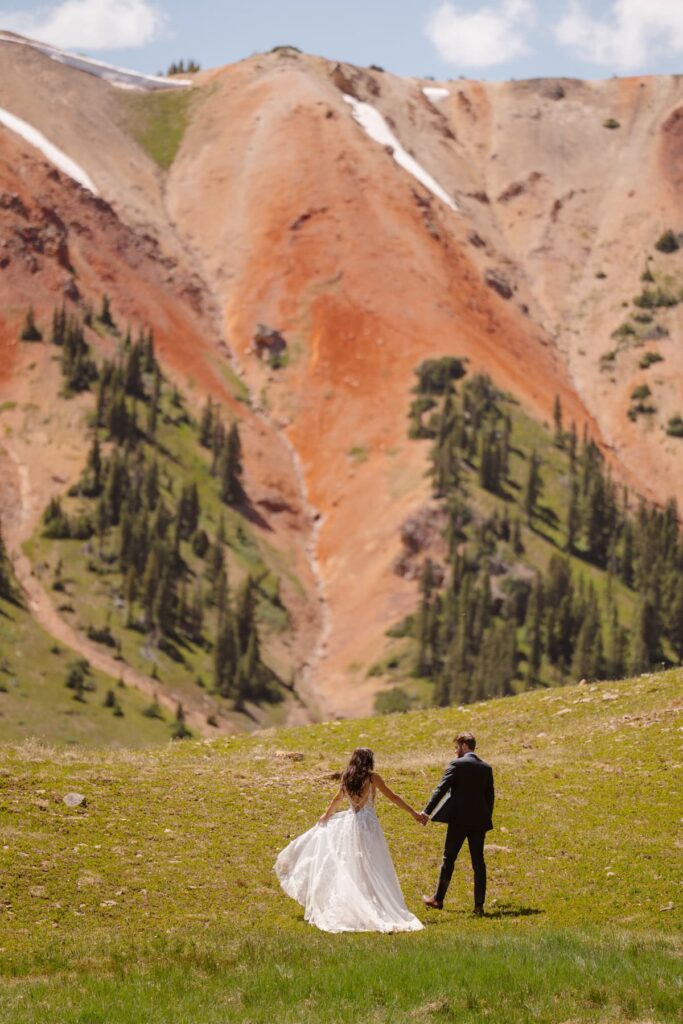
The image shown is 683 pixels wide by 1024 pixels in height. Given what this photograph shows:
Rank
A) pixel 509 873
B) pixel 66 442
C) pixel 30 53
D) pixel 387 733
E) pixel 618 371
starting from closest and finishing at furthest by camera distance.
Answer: pixel 509 873, pixel 387 733, pixel 66 442, pixel 618 371, pixel 30 53

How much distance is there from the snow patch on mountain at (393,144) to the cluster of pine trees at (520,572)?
43.9 metres

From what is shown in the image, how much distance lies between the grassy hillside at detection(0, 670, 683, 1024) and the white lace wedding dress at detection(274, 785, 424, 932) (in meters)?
0.45

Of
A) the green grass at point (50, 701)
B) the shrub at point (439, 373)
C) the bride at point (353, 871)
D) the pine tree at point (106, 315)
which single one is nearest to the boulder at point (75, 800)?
the bride at point (353, 871)

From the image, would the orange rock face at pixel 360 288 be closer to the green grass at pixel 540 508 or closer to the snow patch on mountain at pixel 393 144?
the snow patch on mountain at pixel 393 144

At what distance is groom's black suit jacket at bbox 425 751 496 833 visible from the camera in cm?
2141

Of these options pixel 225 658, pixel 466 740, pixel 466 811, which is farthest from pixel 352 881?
pixel 225 658

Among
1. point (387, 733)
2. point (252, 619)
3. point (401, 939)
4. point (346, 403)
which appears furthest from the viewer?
point (346, 403)

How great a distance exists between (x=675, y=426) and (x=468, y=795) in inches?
5743

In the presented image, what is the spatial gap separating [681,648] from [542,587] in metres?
12.4

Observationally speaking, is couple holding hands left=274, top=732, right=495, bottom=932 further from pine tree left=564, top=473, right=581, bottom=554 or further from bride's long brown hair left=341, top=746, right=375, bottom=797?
pine tree left=564, top=473, right=581, bottom=554

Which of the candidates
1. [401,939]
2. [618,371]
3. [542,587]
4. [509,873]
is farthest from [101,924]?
[618,371]

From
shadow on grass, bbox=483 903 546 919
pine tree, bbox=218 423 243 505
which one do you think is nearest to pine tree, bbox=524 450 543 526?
pine tree, bbox=218 423 243 505

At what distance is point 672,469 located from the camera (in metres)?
160

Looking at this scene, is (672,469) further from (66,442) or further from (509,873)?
(509,873)
